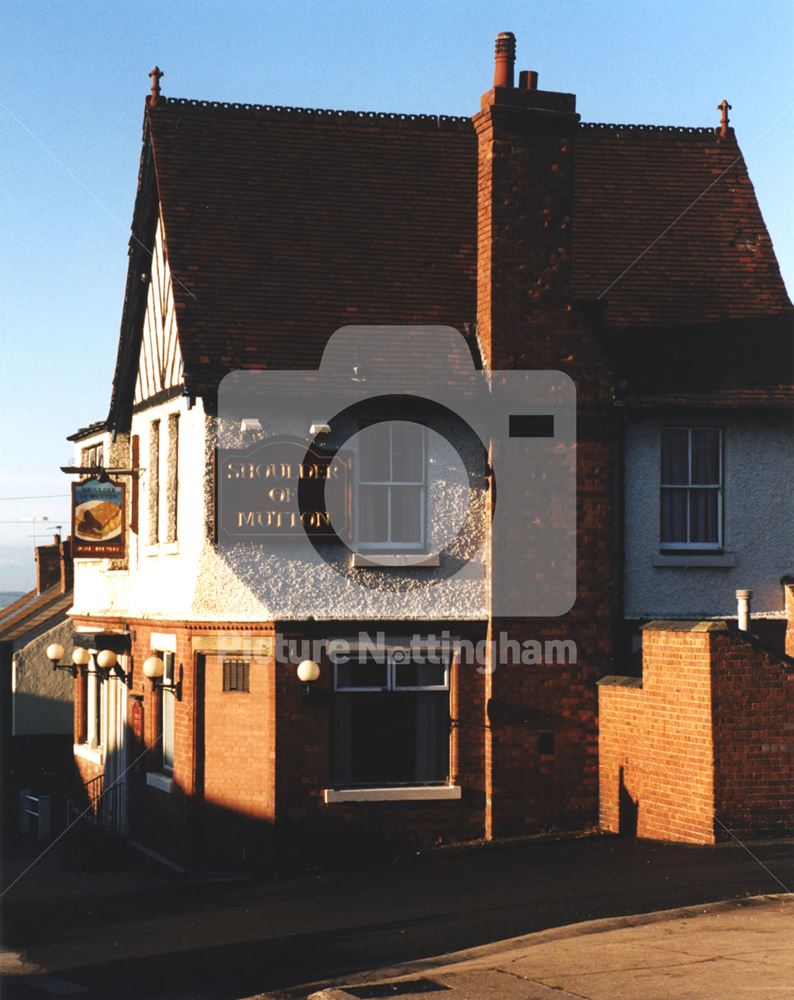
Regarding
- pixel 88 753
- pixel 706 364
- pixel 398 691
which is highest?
pixel 706 364

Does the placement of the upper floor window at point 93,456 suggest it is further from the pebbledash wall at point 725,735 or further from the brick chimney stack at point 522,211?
the pebbledash wall at point 725,735

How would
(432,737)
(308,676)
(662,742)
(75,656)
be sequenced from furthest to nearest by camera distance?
(75,656), (432,737), (308,676), (662,742)

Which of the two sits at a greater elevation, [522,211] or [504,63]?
[504,63]

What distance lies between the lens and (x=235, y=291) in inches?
830

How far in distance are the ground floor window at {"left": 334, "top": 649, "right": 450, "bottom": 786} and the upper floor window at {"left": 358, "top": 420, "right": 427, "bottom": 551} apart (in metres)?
1.55

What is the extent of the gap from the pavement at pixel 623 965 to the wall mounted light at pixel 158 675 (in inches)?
326

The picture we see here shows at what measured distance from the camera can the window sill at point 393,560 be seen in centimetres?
2030

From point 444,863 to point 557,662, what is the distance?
3193 millimetres

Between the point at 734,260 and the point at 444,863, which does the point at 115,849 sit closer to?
the point at 444,863

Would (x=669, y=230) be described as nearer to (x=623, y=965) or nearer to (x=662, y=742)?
(x=662, y=742)

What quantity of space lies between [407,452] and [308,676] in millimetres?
3323

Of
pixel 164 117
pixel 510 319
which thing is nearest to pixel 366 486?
pixel 510 319

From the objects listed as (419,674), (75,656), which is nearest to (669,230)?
(419,674)

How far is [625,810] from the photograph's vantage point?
65.1ft
